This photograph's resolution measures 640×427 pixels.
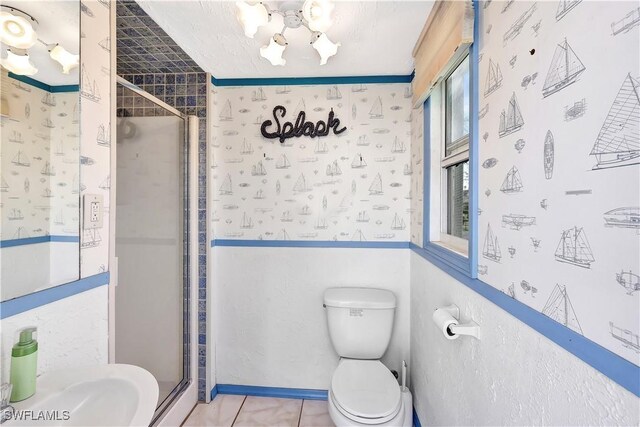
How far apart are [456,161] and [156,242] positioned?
5.93 ft

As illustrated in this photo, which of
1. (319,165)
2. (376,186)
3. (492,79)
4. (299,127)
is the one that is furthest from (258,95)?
(492,79)

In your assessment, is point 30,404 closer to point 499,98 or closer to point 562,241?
point 562,241

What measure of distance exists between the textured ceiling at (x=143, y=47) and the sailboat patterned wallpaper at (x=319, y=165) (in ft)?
0.96

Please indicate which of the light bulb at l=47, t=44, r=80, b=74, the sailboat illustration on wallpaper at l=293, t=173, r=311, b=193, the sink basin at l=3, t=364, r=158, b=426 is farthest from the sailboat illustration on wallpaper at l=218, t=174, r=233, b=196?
the sink basin at l=3, t=364, r=158, b=426

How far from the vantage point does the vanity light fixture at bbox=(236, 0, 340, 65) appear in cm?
120

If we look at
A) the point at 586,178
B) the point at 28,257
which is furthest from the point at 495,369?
the point at 28,257

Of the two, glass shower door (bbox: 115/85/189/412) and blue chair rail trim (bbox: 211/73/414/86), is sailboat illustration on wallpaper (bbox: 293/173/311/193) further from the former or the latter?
glass shower door (bbox: 115/85/189/412)

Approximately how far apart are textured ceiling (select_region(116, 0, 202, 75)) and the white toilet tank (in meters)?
1.78

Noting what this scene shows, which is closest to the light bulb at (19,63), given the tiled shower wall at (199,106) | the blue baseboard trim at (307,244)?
the tiled shower wall at (199,106)

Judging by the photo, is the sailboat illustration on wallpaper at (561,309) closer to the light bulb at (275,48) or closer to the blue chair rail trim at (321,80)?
the light bulb at (275,48)

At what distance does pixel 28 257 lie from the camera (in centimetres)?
86

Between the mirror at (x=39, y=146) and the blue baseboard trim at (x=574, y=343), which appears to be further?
the mirror at (x=39, y=146)

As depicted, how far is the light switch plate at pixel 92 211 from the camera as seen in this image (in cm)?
102

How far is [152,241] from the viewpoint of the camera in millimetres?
1731
